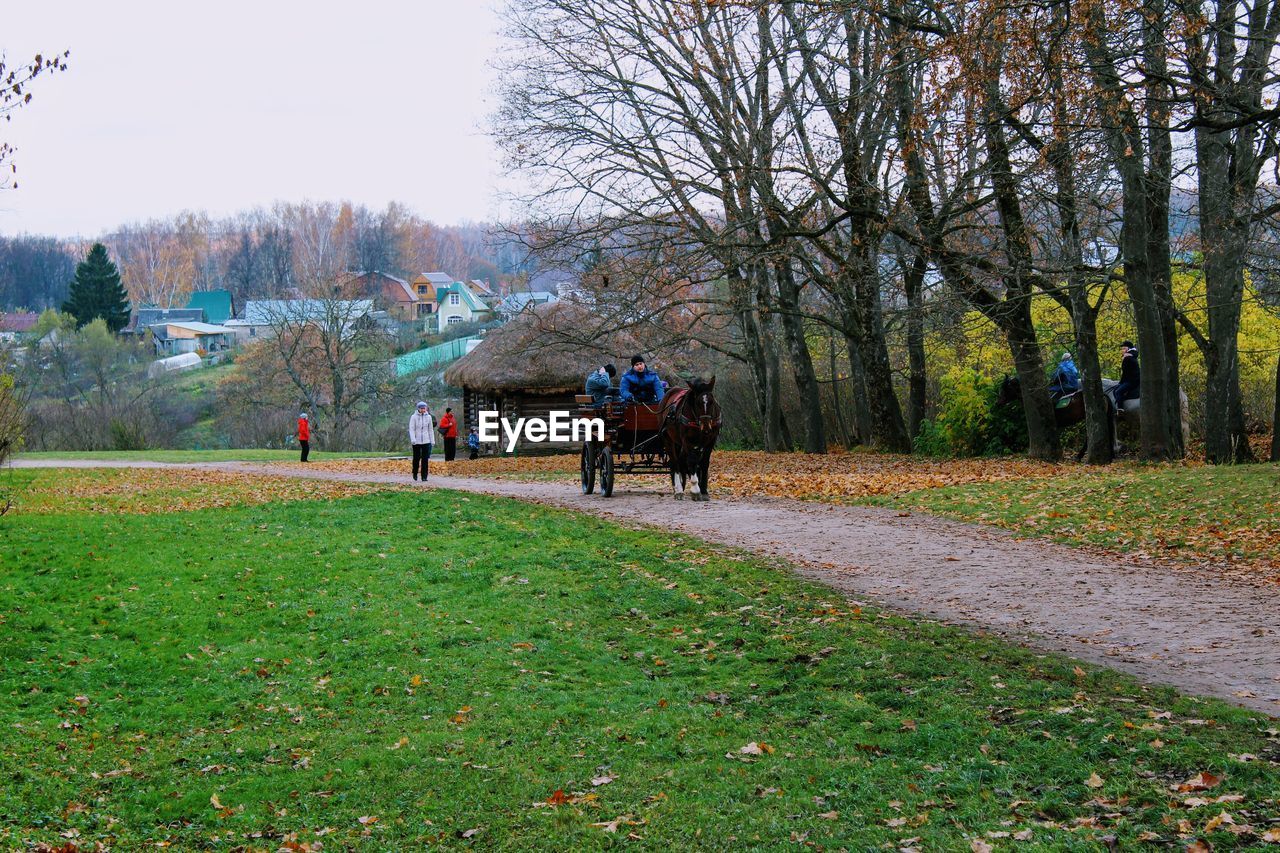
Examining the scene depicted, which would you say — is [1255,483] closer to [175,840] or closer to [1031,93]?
[1031,93]

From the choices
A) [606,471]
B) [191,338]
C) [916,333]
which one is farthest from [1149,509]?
[191,338]

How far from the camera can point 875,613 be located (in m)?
10.1

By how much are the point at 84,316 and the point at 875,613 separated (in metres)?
91.3

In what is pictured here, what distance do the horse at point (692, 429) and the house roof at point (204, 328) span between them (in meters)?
93.0

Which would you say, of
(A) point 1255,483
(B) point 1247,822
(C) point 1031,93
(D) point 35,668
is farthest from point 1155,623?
(D) point 35,668

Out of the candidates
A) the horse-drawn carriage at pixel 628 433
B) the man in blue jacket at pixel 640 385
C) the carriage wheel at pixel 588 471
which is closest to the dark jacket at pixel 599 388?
the horse-drawn carriage at pixel 628 433

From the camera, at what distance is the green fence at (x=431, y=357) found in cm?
7475

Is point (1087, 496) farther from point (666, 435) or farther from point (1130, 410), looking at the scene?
point (1130, 410)

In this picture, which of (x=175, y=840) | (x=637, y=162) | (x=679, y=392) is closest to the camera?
(x=175, y=840)

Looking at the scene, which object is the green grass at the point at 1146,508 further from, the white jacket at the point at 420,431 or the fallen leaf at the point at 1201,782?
the white jacket at the point at 420,431

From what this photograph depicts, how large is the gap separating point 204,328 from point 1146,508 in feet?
337

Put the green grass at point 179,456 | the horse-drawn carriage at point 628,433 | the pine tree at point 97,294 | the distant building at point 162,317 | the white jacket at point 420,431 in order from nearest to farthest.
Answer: the horse-drawn carriage at point 628,433
the white jacket at point 420,431
the green grass at point 179,456
the pine tree at point 97,294
the distant building at point 162,317

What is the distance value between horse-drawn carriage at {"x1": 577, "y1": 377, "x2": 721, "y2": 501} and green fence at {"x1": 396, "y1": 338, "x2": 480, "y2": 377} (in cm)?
5483

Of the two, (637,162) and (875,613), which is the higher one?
(637,162)
